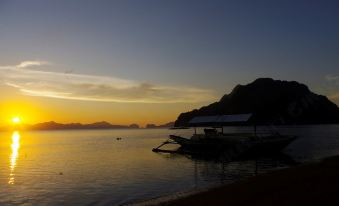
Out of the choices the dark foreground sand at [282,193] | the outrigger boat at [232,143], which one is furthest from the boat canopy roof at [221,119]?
the dark foreground sand at [282,193]

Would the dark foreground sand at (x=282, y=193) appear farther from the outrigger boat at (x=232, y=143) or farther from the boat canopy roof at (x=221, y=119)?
the boat canopy roof at (x=221, y=119)

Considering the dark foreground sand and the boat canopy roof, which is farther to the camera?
the boat canopy roof

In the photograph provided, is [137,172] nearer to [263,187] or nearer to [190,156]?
[190,156]

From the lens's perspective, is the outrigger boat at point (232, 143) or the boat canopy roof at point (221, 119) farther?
the boat canopy roof at point (221, 119)

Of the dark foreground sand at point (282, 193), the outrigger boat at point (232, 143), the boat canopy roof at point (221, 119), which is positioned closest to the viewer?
the dark foreground sand at point (282, 193)

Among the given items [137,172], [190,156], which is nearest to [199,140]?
[190,156]

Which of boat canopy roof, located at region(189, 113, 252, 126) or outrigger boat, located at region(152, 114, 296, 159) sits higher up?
boat canopy roof, located at region(189, 113, 252, 126)

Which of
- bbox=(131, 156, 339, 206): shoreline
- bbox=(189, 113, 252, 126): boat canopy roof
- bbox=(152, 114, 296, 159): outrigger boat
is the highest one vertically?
bbox=(189, 113, 252, 126): boat canopy roof

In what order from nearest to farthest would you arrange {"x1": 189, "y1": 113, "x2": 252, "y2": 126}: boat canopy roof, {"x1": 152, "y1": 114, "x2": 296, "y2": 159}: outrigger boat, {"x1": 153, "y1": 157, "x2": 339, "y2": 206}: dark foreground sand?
1. {"x1": 153, "y1": 157, "x2": 339, "y2": 206}: dark foreground sand
2. {"x1": 152, "y1": 114, "x2": 296, "y2": 159}: outrigger boat
3. {"x1": 189, "y1": 113, "x2": 252, "y2": 126}: boat canopy roof

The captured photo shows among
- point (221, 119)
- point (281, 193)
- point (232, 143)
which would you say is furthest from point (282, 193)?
point (221, 119)

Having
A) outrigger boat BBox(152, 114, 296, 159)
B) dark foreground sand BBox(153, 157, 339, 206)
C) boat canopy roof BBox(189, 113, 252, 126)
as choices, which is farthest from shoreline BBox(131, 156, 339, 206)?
boat canopy roof BBox(189, 113, 252, 126)

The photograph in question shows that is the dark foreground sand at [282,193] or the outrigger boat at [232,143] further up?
the outrigger boat at [232,143]

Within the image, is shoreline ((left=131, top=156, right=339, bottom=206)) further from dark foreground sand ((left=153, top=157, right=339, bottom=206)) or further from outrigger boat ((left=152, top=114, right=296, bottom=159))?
outrigger boat ((left=152, top=114, right=296, bottom=159))

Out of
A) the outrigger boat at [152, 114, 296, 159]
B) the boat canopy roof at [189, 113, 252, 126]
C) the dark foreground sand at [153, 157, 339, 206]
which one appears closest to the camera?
the dark foreground sand at [153, 157, 339, 206]
